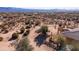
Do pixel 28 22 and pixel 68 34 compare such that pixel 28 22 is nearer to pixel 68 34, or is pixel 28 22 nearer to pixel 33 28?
pixel 33 28

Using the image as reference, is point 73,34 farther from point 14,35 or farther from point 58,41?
point 14,35

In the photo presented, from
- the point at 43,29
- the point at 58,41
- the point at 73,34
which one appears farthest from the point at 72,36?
the point at 43,29

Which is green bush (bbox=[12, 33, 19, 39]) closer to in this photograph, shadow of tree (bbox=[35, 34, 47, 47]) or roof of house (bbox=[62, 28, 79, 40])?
shadow of tree (bbox=[35, 34, 47, 47])

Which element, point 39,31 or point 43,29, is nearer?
point 43,29

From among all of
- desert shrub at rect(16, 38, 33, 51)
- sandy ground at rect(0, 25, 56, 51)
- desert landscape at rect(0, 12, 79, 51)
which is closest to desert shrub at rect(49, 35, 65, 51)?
desert landscape at rect(0, 12, 79, 51)

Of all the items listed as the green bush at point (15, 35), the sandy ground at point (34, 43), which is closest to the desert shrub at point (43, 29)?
the sandy ground at point (34, 43)

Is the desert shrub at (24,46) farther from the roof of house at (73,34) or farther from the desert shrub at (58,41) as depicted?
the roof of house at (73,34)
